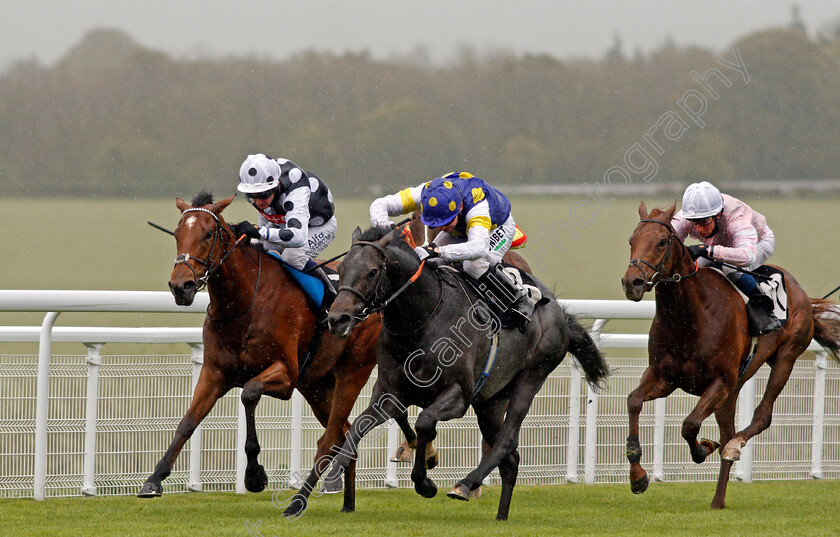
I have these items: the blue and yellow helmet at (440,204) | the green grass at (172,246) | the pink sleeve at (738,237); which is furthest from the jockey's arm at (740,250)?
the green grass at (172,246)

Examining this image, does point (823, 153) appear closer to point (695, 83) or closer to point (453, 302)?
point (695, 83)

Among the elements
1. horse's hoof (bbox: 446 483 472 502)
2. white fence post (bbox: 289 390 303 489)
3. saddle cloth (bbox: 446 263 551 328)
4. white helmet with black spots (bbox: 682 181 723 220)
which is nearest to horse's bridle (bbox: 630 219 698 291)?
white helmet with black spots (bbox: 682 181 723 220)

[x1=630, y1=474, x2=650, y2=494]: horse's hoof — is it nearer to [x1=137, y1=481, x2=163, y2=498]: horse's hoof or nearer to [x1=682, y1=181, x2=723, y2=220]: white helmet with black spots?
[x1=682, y1=181, x2=723, y2=220]: white helmet with black spots

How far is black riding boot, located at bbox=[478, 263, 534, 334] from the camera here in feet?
15.5

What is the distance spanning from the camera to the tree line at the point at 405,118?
19.3 m

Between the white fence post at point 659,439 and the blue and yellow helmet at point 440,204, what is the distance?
104 inches

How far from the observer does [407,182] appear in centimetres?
1892

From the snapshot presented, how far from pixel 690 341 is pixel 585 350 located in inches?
20.9

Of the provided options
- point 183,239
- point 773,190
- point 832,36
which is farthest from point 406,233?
point 832,36

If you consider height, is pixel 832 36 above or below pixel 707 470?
above

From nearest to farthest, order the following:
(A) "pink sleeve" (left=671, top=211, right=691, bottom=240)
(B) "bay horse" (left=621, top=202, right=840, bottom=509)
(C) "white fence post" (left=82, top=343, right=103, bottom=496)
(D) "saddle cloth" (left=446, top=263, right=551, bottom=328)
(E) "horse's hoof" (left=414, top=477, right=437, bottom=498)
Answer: (E) "horse's hoof" (left=414, top=477, right=437, bottom=498) < (D) "saddle cloth" (left=446, top=263, right=551, bottom=328) < (B) "bay horse" (left=621, top=202, right=840, bottom=509) < (C) "white fence post" (left=82, top=343, right=103, bottom=496) < (A) "pink sleeve" (left=671, top=211, right=691, bottom=240)

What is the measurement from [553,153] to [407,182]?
2.94 m

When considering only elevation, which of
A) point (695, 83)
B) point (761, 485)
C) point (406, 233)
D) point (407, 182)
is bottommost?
point (761, 485)

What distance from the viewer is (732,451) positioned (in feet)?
17.5
